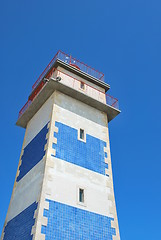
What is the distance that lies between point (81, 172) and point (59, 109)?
13.2ft

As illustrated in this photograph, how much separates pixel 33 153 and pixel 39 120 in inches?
96.5

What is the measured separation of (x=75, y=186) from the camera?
12469 mm

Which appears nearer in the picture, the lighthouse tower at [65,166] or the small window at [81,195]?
the lighthouse tower at [65,166]

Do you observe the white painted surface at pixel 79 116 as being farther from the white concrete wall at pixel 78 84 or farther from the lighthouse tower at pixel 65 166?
the white concrete wall at pixel 78 84

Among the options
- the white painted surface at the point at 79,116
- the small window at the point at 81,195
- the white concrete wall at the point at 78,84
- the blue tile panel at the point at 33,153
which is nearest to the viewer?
the small window at the point at 81,195

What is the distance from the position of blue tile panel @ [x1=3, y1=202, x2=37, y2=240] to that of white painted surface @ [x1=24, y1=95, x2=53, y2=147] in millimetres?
5075

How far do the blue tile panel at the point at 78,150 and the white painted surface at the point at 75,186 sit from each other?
1.16ft

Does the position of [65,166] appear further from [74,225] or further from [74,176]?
[74,225]

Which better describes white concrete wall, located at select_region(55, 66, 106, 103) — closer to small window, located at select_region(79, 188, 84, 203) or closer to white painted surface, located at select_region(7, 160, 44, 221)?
white painted surface, located at select_region(7, 160, 44, 221)

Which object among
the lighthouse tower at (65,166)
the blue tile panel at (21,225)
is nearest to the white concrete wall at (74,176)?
the lighthouse tower at (65,166)

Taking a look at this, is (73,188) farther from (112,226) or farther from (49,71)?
(49,71)

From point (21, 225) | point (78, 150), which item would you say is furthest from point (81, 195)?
point (21, 225)

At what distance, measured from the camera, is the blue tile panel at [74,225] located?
10.5 m

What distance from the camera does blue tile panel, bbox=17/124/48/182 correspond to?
44.6 ft
